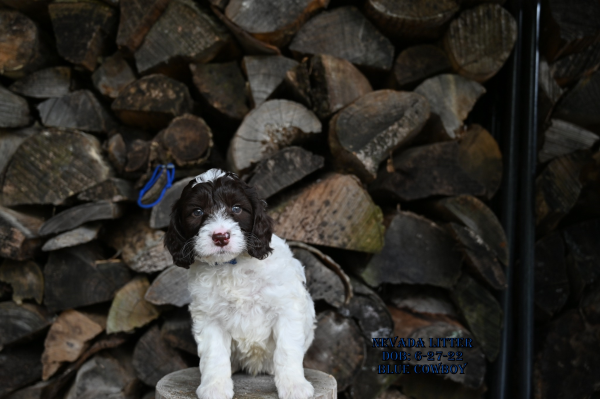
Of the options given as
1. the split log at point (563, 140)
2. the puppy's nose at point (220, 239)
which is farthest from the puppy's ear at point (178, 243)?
the split log at point (563, 140)

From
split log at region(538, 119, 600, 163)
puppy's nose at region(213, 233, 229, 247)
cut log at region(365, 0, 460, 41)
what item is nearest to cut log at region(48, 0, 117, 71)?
cut log at region(365, 0, 460, 41)

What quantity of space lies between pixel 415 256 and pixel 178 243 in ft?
5.22

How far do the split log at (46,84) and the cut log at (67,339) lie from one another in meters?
1.53

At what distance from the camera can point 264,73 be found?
2.86 m

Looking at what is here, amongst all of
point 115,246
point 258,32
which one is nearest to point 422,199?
point 258,32

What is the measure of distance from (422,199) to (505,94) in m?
1.10

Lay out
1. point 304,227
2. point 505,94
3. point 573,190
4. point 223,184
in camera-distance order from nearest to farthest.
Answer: point 223,184 → point 304,227 → point 573,190 → point 505,94

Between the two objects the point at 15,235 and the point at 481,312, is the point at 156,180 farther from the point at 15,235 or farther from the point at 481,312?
the point at 481,312

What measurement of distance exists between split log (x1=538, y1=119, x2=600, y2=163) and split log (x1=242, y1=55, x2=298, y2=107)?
1913mm

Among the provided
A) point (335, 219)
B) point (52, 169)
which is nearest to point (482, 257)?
point (335, 219)

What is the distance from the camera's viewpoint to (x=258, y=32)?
2746 mm

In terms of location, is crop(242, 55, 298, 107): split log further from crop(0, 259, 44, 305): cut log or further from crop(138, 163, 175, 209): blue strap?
crop(0, 259, 44, 305): cut log

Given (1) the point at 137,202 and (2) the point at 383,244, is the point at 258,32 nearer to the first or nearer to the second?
(1) the point at 137,202

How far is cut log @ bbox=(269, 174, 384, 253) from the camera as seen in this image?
2.62 m
